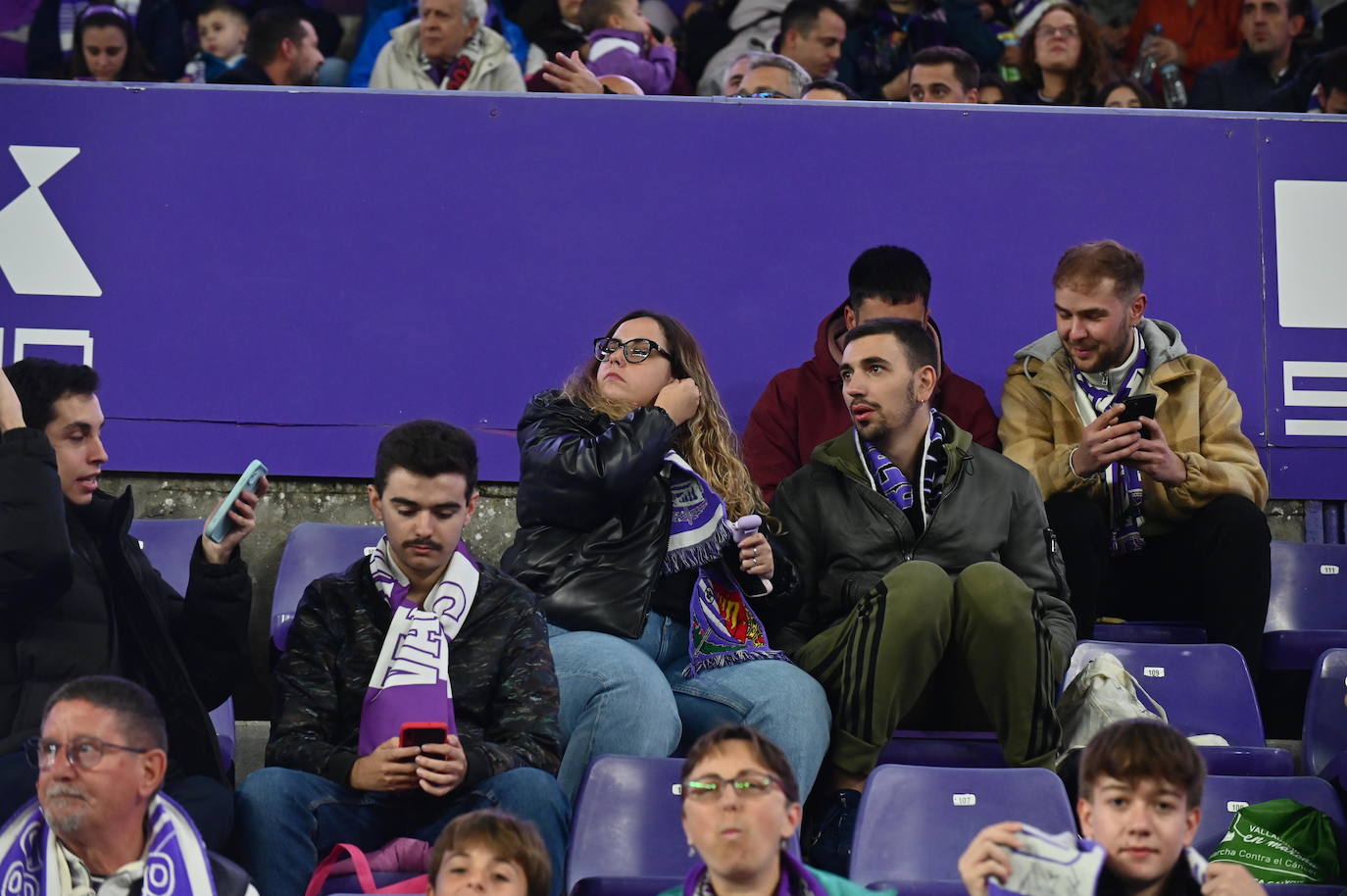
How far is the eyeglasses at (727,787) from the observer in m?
2.96

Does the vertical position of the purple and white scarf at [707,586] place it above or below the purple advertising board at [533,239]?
below

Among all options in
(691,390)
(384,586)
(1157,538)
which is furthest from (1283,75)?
(384,586)

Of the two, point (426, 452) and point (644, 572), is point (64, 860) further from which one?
point (644, 572)

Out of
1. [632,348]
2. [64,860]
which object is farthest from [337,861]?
[632,348]

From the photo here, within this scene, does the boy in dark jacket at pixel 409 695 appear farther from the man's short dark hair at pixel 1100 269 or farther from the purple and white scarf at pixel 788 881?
the man's short dark hair at pixel 1100 269

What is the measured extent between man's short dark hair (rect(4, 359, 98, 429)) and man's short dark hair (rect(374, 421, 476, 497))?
64cm

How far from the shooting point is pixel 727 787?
296cm

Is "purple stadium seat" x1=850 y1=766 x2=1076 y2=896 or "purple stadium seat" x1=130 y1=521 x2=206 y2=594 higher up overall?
"purple stadium seat" x1=130 y1=521 x2=206 y2=594

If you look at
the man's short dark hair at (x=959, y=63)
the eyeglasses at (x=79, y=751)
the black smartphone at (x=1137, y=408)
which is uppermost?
the man's short dark hair at (x=959, y=63)

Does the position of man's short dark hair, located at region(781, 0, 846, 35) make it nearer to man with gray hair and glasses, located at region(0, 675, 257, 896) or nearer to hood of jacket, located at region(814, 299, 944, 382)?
hood of jacket, located at region(814, 299, 944, 382)

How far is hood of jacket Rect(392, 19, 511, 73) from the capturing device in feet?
20.4

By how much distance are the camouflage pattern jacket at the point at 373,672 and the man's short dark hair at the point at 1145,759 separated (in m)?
1.09

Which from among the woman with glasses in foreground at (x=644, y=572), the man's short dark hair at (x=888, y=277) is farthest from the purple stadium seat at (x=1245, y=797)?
the man's short dark hair at (x=888, y=277)

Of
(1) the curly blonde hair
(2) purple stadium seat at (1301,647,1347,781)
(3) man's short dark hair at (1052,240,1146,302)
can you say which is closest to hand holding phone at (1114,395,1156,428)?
(3) man's short dark hair at (1052,240,1146,302)
